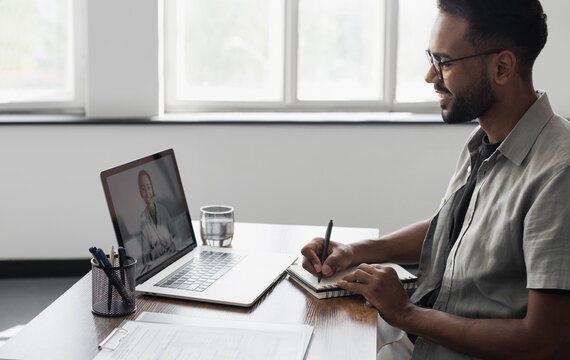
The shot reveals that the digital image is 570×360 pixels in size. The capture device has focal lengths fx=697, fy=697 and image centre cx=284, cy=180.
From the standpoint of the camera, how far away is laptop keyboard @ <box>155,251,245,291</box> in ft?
4.71

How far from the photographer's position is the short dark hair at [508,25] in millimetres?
1375

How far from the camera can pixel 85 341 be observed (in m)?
1.18

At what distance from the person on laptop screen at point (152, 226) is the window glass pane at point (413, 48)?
2595mm

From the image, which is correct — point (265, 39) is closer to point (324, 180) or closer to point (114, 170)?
point (324, 180)

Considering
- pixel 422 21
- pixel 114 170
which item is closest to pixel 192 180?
pixel 422 21

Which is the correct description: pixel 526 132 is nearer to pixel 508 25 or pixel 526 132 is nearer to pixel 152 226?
pixel 508 25

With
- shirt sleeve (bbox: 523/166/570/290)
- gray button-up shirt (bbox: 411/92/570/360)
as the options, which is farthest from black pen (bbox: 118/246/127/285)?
shirt sleeve (bbox: 523/166/570/290)

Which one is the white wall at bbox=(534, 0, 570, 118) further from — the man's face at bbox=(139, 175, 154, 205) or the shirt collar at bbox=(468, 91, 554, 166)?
the man's face at bbox=(139, 175, 154, 205)

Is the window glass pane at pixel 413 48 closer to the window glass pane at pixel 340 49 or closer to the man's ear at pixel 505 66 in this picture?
the window glass pane at pixel 340 49

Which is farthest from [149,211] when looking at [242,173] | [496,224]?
[242,173]

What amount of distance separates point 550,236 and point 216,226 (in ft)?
2.65

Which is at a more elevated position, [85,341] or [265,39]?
[265,39]

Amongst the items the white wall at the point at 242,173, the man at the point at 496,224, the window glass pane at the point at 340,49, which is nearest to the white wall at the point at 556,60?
the white wall at the point at 242,173

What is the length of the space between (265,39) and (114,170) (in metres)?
2.64
